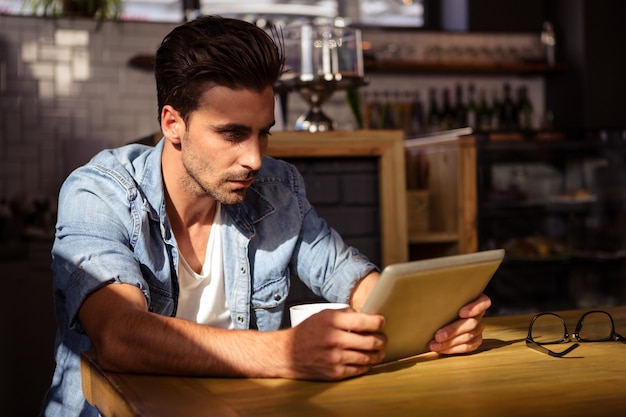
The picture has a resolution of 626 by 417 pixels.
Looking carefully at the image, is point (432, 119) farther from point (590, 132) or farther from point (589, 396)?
point (589, 396)

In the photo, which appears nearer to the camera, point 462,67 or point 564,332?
point 564,332

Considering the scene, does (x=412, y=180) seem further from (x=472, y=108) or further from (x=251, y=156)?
(x=472, y=108)

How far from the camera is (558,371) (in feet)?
4.40

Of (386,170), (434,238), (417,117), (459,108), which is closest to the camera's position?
(386,170)

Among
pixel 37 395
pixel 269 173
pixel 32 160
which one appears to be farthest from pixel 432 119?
pixel 269 173

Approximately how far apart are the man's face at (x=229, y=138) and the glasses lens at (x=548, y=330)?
0.62 m

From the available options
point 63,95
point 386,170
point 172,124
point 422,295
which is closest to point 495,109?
point 63,95

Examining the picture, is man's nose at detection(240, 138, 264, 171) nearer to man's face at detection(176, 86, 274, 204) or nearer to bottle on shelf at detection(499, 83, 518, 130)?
man's face at detection(176, 86, 274, 204)

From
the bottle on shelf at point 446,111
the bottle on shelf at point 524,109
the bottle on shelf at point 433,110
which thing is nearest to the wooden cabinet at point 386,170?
the bottle on shelf at point 446,111

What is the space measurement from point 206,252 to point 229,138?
0.99 feet

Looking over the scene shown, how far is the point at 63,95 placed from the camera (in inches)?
193

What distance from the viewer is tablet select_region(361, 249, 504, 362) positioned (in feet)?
4.19

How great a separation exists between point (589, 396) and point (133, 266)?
2.61ft

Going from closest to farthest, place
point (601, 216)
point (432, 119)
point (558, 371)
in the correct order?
1. point (558, 371)
2. point (601, 216)
3. point (432, 119)
